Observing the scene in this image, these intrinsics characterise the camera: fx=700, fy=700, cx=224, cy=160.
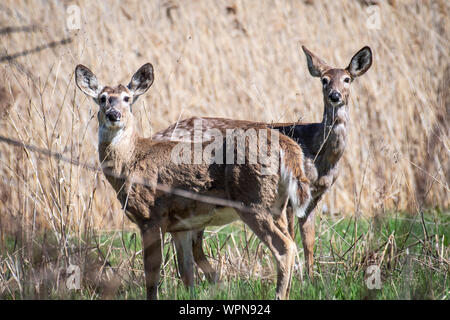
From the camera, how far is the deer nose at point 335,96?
6.73 m

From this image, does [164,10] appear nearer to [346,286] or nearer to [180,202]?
[180,202]

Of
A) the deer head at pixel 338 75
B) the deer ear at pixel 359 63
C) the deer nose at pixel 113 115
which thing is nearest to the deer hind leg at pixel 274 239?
the deer nose at pixel 113 115

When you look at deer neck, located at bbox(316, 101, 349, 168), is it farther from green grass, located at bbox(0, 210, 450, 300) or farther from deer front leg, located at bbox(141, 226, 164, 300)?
deer front leg, located at bbox(141, 226, 164, 300)

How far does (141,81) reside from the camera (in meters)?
6.09

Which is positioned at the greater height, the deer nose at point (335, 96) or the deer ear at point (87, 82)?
the deer ear at point (87, 82)

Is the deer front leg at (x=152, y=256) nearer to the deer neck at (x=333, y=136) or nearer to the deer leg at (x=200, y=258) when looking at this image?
the deer leg at (x=200, y=258)

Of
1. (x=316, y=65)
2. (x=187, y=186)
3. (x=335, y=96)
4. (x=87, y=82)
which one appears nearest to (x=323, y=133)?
(x=335, y=96)

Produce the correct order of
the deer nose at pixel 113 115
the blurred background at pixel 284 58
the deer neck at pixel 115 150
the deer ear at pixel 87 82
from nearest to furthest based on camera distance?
the deer nose at pixel 113 115, the deer neck at pixel 115 150, the deer ear at pixel 87 82, the blurred background at pixel 284 58

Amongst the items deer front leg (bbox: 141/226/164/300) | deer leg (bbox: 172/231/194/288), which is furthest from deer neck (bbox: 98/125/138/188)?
deer leg (bbox: 172/231/194/288)

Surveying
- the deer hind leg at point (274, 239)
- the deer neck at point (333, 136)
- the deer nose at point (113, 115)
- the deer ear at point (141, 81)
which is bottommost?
the deer hind leg at point (274, 239)

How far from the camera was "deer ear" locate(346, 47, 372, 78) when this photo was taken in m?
7.08

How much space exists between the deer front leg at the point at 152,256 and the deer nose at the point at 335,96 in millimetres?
2319
